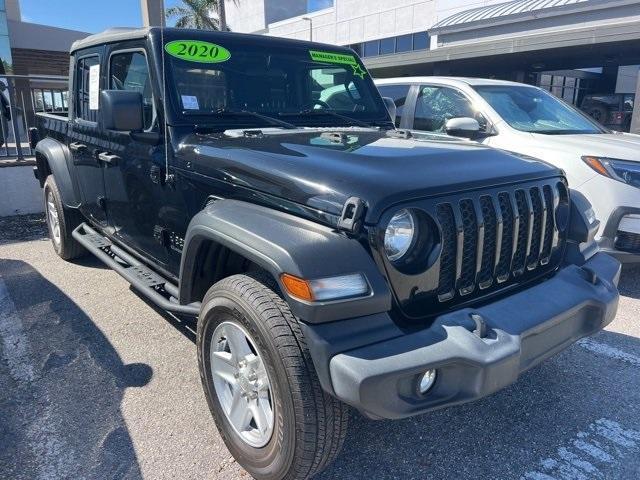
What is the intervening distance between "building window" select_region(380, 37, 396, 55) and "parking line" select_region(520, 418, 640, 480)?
112ft

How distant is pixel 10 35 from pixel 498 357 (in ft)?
79.0

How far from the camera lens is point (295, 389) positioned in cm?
191

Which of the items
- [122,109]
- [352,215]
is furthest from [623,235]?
[122,109]

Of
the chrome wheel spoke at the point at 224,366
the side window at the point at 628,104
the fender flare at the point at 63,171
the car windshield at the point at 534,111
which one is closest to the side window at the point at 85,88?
the fender flare at the point at 63,171

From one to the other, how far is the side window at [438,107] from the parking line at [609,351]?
2.80 metres

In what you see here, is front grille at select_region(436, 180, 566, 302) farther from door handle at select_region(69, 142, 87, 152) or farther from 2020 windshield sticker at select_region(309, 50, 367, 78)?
door handle at select_region(69, 142, 87, 152)

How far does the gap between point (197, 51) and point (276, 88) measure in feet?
1.77

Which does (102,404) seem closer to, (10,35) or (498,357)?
(498,357)

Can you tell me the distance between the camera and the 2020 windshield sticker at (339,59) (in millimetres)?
3703

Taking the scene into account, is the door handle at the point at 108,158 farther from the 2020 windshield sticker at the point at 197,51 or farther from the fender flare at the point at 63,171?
the fender flare at the point at 63,171

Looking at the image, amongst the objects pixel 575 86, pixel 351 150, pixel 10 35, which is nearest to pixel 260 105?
pixel 351 150

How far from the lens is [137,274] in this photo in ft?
11.4

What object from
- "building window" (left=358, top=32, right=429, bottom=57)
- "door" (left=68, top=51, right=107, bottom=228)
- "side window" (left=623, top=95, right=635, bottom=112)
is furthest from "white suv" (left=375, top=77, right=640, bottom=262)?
"building window" (left=358, top=32, right=429, bottom=57)

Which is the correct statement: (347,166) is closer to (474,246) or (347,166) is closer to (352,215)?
(352,215)
